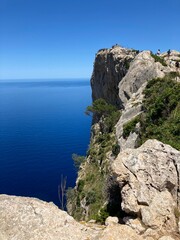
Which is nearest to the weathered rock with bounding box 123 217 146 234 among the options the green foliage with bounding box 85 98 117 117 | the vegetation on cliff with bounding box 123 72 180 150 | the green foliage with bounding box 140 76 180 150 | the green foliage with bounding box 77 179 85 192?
the green foliage with bounding box 140 76 180 150

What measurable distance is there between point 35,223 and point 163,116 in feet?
68.4

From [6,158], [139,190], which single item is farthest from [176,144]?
[6,158]

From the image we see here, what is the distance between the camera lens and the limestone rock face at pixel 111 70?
216 ft

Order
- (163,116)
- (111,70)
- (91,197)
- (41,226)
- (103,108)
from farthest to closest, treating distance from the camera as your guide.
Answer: (111,70), (103,108), (91,197), (163,116), (41,226)

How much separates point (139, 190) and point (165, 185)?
1.29 meters

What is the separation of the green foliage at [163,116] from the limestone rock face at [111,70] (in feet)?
102

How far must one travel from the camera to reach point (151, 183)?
43.2 feet

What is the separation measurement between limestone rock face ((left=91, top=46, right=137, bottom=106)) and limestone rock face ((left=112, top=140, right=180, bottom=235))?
49273mm

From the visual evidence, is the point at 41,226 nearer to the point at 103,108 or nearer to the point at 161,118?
the point at 161,118

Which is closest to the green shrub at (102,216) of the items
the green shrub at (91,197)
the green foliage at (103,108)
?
the green shrub at (91,197)

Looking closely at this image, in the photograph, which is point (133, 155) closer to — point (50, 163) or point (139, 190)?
point (139, 190)

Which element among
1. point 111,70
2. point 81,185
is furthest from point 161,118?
point 111,70

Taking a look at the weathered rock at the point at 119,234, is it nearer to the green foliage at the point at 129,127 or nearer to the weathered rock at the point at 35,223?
the weathered rock at the point at 35,223

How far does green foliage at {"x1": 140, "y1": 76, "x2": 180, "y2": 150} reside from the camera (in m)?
23.7
